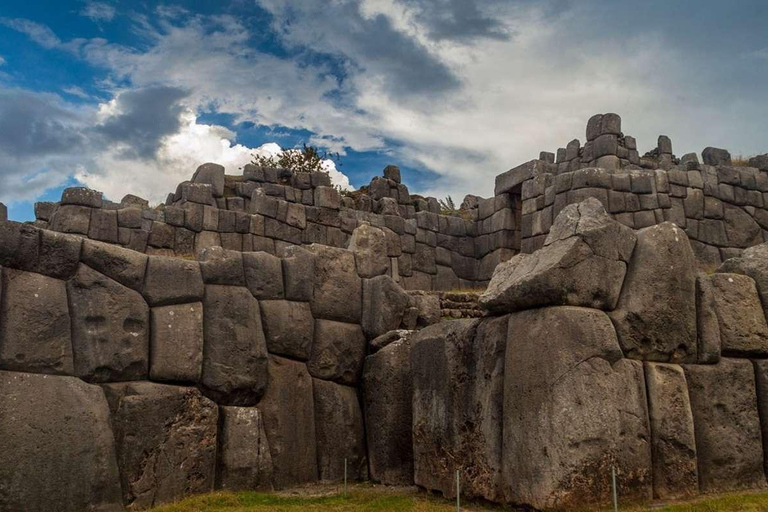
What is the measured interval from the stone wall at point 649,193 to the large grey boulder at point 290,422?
12.1 m

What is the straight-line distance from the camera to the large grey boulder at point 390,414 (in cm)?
1242

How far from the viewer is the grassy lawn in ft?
30.3

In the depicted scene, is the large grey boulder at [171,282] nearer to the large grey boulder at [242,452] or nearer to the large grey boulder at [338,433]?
the large grey boulder at [242,452]

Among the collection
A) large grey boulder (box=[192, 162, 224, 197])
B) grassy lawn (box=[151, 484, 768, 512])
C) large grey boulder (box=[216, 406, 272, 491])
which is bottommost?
grassy lawn (box=[151, 484, 768, 512])

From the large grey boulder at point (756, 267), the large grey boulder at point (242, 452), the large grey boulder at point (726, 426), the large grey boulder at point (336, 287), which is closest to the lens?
the large grey boulder at point (726, 426)

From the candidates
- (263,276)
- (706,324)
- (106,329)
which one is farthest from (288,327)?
(706,324)

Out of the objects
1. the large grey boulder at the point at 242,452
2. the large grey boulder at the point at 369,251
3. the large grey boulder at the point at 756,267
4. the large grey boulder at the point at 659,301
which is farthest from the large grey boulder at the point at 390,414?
the large grey boulder at the point at 756,267

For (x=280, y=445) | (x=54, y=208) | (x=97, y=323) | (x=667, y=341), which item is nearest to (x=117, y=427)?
(x=97, y=323)

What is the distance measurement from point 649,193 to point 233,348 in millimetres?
15573

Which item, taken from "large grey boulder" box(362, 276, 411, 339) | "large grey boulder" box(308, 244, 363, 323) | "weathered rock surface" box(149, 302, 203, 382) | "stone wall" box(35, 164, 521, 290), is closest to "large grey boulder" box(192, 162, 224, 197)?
"stone wall" box(35, 164, 521, 290)

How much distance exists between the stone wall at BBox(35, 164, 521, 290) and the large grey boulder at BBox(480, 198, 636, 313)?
11.2 metres

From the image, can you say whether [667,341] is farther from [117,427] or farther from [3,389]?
[3,389]

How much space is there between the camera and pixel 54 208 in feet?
74.1

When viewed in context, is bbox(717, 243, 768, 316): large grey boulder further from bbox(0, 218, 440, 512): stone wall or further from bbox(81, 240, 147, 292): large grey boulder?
bbox(81, 240, 147, 292): large grey boulder
